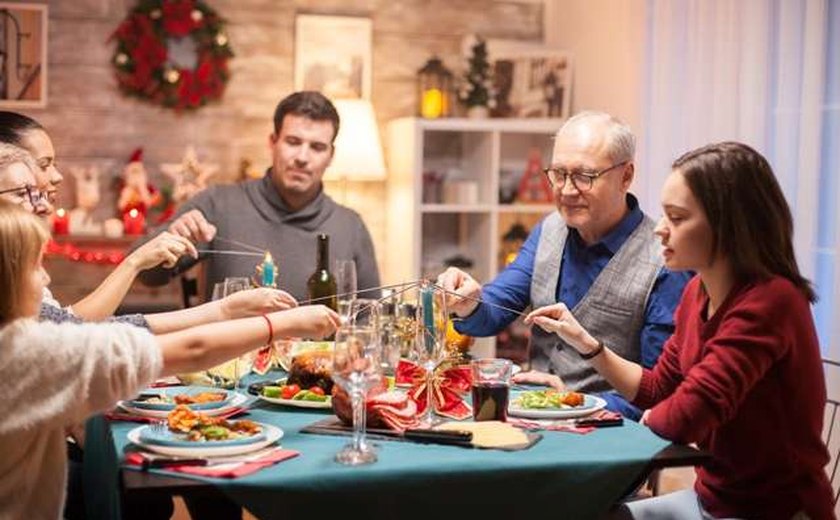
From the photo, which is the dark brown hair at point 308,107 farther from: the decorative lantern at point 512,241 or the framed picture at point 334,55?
the decorative lantern at point 512,241

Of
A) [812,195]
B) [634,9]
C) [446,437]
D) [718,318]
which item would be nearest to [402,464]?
[446,437]

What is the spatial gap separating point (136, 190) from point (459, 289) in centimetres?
268

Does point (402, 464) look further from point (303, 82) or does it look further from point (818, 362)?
point (303, 82)

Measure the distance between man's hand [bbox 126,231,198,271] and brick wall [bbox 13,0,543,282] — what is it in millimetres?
2406

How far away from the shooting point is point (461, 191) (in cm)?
542

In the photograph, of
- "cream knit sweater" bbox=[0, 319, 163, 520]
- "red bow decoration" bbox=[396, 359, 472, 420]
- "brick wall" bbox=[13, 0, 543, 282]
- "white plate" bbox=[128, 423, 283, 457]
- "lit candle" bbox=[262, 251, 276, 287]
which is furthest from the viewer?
"brick wall" bbox=[13, 0, 543, 282]

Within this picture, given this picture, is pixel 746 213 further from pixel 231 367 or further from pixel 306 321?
pixel 231 367

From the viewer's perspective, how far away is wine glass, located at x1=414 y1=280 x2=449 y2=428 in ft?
7.48

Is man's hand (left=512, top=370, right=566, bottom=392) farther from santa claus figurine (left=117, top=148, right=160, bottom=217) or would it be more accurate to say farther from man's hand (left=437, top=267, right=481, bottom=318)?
santa claus figurine (left=117, top=148, right=160, bottom=217)

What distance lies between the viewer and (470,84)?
18.1 feet

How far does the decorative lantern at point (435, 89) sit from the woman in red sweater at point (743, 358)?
325 centimetres

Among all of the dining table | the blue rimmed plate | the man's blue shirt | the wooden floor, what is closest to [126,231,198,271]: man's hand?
the man's blue shirt

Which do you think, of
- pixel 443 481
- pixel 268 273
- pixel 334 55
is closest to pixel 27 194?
pixel 268 273

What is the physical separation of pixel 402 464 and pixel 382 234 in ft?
12.7
